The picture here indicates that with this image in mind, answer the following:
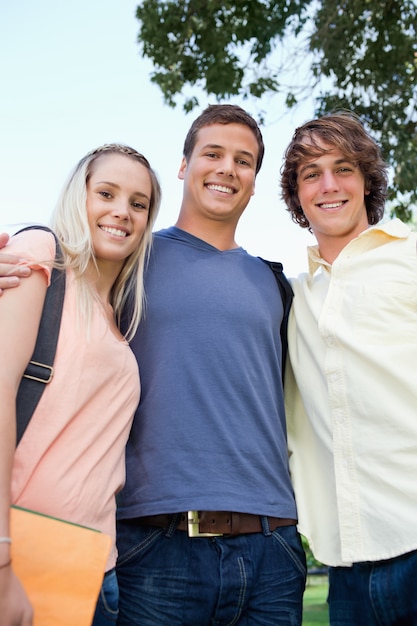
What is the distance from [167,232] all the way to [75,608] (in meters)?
1.79

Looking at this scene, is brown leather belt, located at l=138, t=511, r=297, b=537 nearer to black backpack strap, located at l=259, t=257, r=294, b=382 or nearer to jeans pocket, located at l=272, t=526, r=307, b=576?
jeans pocket, located at l=272, t=526, r=307, b=576

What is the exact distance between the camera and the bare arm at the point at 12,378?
1.72 m

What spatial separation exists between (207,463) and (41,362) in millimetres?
802

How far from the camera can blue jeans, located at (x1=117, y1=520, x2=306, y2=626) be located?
242cm

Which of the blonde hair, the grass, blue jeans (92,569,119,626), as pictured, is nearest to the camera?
blue jeans (92,569,119,626)

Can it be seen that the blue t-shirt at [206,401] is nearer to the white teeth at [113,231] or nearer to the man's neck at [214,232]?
the man's neck at [214,232]

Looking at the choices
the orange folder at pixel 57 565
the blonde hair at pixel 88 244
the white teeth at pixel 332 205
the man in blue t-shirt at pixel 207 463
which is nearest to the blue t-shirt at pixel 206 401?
the man in blue t-shirt at pixel 207 463

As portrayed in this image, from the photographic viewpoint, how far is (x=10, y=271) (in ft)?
6.74

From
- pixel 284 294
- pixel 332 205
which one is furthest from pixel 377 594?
pixel 332 205

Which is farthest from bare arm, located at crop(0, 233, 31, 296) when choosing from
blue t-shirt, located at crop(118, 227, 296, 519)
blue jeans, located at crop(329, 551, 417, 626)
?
blue jeans, located at crop(329, 551, 417, 626)

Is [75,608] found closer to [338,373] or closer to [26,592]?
[26,592]

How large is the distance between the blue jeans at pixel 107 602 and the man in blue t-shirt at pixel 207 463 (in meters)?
0.17

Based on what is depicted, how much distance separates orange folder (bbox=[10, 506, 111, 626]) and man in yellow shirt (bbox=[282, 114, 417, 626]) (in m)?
1.00

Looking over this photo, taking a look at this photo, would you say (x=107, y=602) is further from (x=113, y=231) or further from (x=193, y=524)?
(x=113, y=231)
